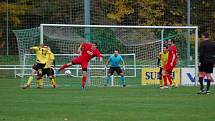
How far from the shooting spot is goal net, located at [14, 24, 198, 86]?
104ft

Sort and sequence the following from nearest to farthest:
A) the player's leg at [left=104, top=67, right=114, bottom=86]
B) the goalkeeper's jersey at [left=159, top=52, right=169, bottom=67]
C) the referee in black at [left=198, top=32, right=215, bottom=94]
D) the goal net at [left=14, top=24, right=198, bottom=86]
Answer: the referee in black at [left=198, top=32, right=215, bottom=94] → the goalkeeper's jersey at [left=159, top=52, right=169, bottom=67] → the player's leg at [left=104, top=67, right=114, bottom=86] → the goal net at [left=14, top=24, right=198, bottom=86]

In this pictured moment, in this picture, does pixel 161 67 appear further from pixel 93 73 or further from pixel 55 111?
pixel 55 111

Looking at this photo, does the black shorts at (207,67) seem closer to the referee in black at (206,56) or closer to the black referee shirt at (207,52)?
the referee in black at (206,56)

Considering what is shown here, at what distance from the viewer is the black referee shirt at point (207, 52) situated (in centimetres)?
2177

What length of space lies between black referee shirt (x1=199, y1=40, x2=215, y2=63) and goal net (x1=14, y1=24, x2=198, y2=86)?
896 centimetres

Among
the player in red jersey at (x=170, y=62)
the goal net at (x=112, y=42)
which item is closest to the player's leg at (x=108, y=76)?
the goal net at (x=112, y=42)

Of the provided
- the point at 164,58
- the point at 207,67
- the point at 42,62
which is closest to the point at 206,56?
the point at 207,67

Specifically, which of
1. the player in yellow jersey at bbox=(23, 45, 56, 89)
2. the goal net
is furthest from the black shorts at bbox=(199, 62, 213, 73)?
the goal net

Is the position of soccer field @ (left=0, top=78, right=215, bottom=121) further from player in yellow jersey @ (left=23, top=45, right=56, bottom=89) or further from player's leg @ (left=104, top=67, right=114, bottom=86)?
player's leg @ (left=104, top=67, right=114, bottom=86)

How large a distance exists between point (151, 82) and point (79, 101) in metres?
13.8

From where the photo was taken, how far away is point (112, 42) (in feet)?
109

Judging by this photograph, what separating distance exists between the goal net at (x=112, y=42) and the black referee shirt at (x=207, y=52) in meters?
8.96

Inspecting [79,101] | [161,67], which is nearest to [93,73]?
[161,67]

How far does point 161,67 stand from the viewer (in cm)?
2911
